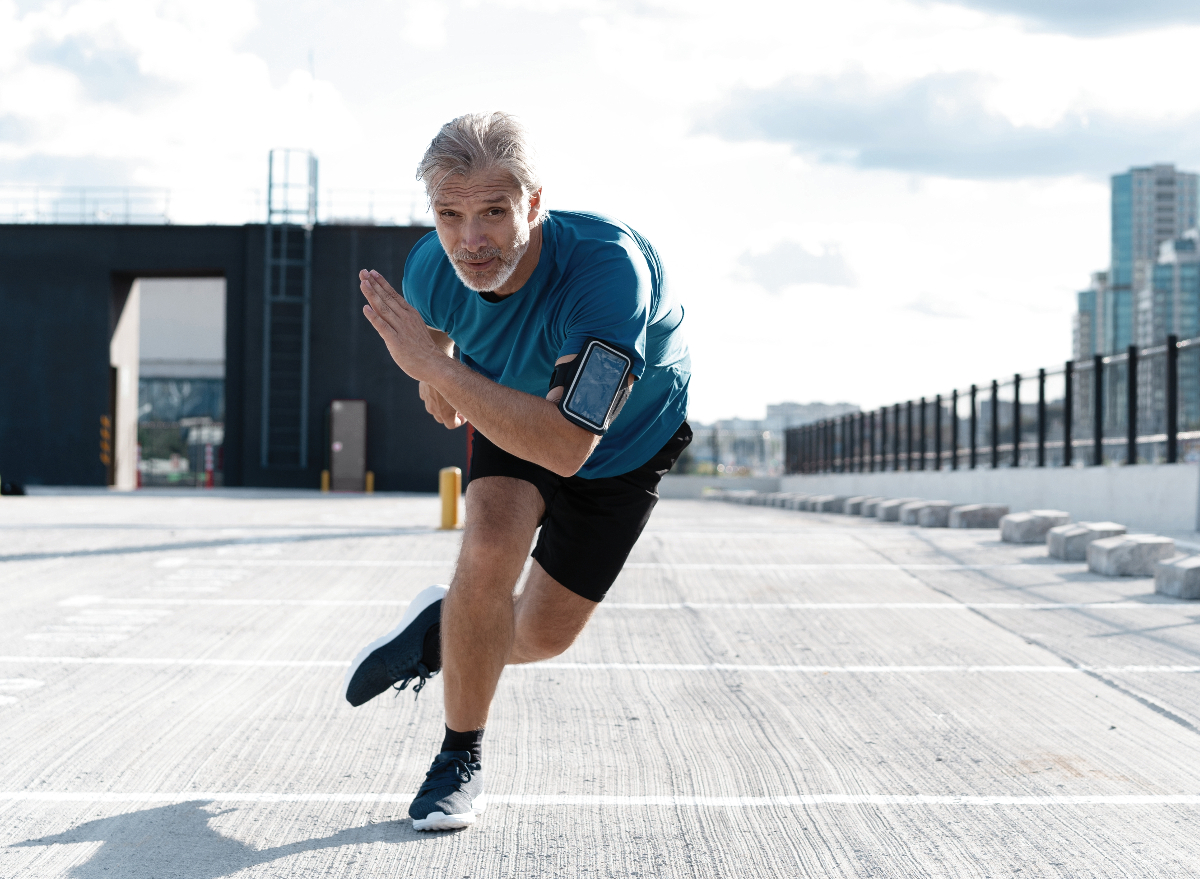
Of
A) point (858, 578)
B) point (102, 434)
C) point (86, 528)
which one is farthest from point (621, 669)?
point (102, 434)

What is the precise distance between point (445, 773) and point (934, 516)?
1361 cm

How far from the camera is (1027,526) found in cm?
1201

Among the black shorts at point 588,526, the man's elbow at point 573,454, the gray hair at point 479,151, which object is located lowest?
the black shorts at point 588,526

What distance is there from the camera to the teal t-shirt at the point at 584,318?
9.78 ft

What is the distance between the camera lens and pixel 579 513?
11.6 feet

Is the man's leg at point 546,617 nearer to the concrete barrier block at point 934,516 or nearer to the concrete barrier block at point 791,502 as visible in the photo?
the concrete barrier block at point 934,516

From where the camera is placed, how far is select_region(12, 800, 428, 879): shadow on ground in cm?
282

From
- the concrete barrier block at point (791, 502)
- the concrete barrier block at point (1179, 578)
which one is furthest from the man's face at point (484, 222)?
the concrete barrier block at point (791, 502)

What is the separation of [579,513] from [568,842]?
3.21 feet

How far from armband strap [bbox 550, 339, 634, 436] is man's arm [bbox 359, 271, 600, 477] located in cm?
3

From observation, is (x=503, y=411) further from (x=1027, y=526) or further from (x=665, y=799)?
(x=1027, y=526)

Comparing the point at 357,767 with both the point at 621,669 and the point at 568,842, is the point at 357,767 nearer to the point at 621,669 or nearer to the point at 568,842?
the point at 568,842

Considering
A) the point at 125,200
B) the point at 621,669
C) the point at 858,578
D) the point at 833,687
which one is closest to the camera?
the point at 833,687

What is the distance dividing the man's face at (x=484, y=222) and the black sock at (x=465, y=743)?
1.28m
